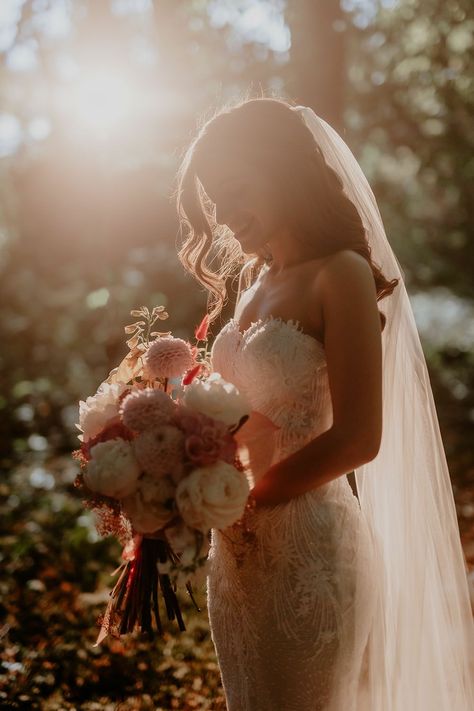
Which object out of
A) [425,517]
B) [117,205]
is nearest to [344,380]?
[425,517]

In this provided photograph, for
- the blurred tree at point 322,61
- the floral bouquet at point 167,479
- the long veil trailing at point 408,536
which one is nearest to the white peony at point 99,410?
the floral bouquet at point 167,479

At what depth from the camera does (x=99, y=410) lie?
2211mm

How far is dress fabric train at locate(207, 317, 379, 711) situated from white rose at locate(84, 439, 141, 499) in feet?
1.54

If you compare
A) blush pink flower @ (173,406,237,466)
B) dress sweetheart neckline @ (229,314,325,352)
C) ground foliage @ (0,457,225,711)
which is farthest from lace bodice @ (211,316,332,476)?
ground foliage @ (0,457,225,711)

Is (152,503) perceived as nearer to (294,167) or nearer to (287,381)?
(287,381)

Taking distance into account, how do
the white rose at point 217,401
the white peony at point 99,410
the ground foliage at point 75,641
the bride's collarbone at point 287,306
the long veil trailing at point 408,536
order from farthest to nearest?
the ground foliage at point 75,641
the long veil trailing at point 408,536
the bride's collarbone at point 287,306
the white peony at point 99,410
the white rose at point 217,401

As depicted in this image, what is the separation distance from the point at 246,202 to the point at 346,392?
2.65 feet

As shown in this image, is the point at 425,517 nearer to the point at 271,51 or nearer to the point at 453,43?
the point at 271,51

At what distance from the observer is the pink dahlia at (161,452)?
6.16 ft

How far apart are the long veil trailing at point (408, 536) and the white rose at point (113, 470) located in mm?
1131

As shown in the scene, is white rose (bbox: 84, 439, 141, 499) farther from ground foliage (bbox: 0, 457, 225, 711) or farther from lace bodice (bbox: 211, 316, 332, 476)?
ground foliage (bbox: 0, 457, 225, 711)

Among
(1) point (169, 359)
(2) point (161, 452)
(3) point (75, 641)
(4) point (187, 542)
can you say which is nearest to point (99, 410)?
(1) point (169, 359)

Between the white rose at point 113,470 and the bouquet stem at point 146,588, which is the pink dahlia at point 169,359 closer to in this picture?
the white rose at point 113,470

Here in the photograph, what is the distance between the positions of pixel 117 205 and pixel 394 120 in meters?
7.60
